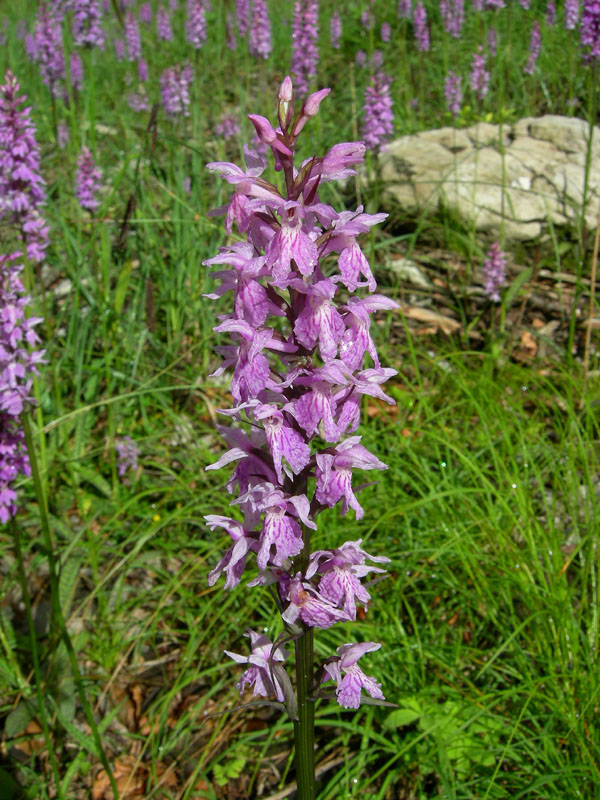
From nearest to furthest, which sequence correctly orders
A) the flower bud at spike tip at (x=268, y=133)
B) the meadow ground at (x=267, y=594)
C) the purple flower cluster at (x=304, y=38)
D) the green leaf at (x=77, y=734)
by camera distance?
the flower bud at spike tip at (x=268, y=133), the meadow ground at (x=267, y=594), the green leaf at (x=77, y=734), the purple flower cluster at (x=304, y=38)

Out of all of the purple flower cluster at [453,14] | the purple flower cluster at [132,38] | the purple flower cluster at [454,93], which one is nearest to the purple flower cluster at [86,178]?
the purple flower cluster at [454,93]

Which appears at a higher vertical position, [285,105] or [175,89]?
[175,89]

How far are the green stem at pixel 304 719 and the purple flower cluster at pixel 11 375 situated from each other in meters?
1.34

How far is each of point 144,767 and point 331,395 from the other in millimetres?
1952

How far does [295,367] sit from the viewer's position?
1382 millimetres

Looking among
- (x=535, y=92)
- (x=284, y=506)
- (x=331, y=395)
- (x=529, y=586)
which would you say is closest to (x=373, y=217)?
(x=331, y=395)

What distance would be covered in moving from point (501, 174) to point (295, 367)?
507 cm

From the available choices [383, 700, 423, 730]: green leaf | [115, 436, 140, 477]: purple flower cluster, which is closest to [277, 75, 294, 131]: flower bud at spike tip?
[383, 700, 423, 730]: green leaf

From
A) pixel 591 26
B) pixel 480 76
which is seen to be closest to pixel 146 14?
pixel 480 76

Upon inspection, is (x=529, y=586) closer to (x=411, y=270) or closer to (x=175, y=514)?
(x=175, y=514)

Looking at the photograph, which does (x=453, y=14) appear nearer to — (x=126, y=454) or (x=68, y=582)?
(x=126, y=454)

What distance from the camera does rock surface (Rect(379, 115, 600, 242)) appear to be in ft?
18.0

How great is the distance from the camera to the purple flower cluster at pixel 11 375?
8.07ft

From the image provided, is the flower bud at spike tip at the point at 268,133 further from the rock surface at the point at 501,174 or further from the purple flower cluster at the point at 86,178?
the rock surface at the point at 501,174
